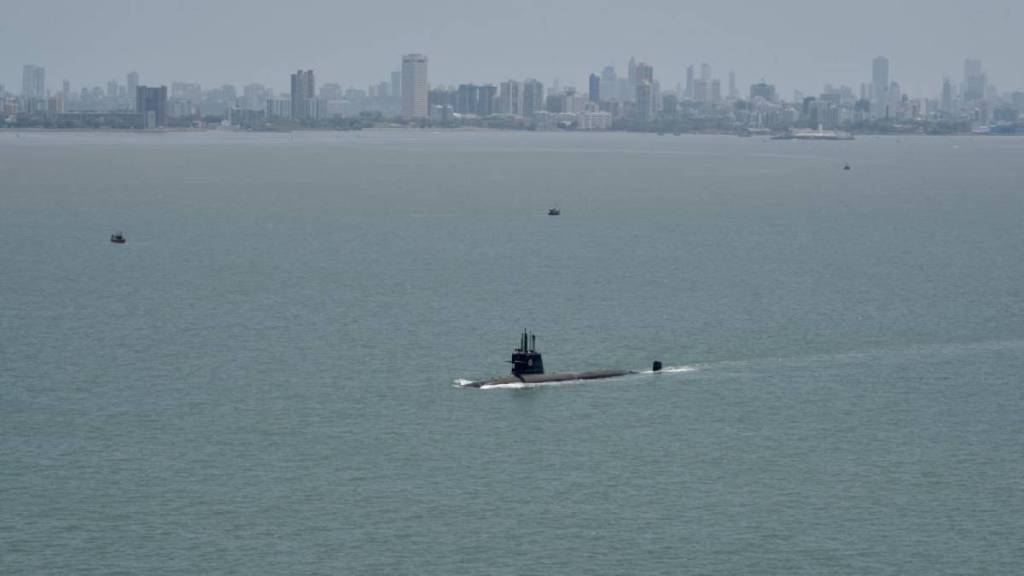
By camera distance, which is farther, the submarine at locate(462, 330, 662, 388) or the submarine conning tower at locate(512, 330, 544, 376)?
the submarine conning tower at locate(512, 330, 544, 376)

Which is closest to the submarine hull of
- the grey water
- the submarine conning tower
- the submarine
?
the submarine

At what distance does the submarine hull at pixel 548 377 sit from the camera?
67.1m

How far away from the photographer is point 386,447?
57.0m

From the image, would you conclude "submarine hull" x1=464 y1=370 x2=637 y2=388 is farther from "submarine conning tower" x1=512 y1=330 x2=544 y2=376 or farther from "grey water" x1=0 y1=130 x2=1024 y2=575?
"grey water" x1=0 y1=130 x2=1024 y2=575

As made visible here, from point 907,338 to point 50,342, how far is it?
34915 mm

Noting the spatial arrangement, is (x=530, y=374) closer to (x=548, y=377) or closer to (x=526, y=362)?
(x=526, y=362)

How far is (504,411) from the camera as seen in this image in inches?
2468

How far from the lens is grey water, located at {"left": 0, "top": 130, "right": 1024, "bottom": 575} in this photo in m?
47.3

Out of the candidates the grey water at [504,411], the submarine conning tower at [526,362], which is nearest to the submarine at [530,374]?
the submarine conning tower at [526,362]

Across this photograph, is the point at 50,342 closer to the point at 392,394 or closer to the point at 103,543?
the point at 392,394

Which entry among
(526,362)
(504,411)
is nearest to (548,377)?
(526,362)

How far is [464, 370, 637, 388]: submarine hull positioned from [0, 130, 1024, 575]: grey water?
60 centimetres

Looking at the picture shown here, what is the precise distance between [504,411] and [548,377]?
5250mm

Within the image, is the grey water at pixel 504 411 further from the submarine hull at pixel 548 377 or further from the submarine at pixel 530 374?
the submarine at pixel 530 374
